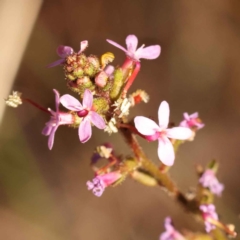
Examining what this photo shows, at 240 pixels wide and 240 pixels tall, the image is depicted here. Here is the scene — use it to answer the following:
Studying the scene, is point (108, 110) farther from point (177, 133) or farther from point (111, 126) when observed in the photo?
point (177, 133)

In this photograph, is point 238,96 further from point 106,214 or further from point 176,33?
point 106,214

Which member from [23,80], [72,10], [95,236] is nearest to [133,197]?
[95,236]

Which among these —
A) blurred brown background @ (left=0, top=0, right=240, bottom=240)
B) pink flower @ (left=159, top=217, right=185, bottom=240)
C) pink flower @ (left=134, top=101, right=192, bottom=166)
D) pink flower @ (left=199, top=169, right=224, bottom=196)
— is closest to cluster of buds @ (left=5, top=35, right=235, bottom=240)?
pink flower @ (left=134, top=101, right=192, bottom=166)

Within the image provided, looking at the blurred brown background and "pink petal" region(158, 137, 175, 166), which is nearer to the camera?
"pink petal" region(158, 137, 175, 166)

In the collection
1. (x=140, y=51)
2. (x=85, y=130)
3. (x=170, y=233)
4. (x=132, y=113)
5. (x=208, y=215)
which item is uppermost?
(x=140, y=51)

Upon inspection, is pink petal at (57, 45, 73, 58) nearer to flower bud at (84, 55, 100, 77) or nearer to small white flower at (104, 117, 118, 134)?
flower bud at (84, 55, 100, 77)

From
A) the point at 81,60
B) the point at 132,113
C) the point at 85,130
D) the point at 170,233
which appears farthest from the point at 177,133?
the point at 132,113

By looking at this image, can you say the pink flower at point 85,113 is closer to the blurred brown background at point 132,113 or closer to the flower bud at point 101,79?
the flower bud at point 101,79
